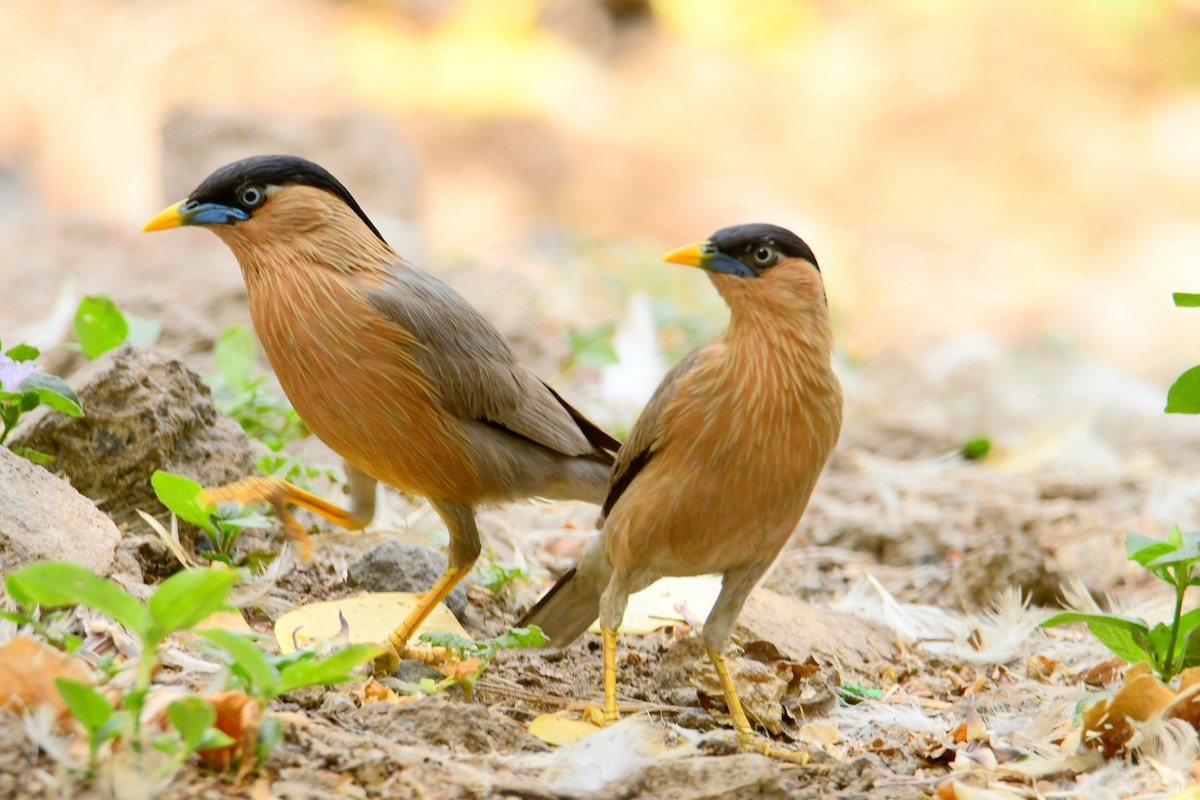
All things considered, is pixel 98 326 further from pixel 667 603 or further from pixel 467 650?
pixel 667 603

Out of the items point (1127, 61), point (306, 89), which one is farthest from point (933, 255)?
point (306, 89)

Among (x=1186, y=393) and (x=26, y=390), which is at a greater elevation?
(x=1186, y=393)

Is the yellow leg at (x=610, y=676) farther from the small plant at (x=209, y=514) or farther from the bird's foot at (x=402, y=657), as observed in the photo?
the small plant at (x=209, y=514)

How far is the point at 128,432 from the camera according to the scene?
3.95 meters

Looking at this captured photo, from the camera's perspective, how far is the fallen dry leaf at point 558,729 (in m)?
3.19

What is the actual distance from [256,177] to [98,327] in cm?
93

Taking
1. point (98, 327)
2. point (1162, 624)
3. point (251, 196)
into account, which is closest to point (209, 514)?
point (251, 196)

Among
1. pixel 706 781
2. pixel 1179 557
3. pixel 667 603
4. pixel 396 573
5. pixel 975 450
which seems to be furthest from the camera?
pixel 975 450

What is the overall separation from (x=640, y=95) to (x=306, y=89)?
4.13 meters

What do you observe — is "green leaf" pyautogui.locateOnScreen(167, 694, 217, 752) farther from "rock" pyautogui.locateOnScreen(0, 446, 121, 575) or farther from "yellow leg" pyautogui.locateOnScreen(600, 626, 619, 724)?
"yellow leg" pyautogui.locateOnScreen(600, 626, 619, 724)

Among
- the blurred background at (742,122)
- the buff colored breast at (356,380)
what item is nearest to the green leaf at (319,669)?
the buff colored breast at (356,380)

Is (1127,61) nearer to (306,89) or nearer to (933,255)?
(933,255)

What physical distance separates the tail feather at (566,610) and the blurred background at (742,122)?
7.33m

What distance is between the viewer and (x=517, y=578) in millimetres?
4418
